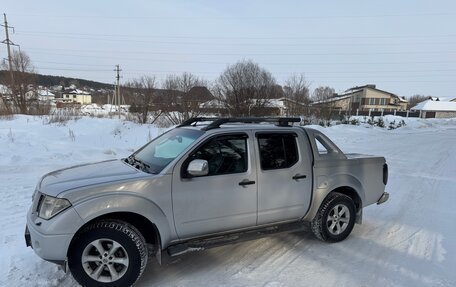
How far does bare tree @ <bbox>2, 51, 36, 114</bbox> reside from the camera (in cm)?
3111

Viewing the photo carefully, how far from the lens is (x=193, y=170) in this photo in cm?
363

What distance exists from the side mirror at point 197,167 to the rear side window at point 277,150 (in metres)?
0.83

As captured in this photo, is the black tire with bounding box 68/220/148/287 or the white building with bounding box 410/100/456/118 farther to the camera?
the white building with bounding box 410/100/456/118

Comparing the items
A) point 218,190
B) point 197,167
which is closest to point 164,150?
point 197,167

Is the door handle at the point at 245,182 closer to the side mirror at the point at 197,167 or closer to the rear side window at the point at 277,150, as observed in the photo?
the rear side window at the point at 277,150

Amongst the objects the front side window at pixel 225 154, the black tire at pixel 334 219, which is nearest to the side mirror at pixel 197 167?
the front side window at pixel 225 154

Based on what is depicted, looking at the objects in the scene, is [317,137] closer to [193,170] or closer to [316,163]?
[316,163]

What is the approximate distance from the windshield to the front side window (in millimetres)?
202

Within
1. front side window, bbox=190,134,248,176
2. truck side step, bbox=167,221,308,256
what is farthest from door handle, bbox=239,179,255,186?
truck side step, bbox=167,221,308,256

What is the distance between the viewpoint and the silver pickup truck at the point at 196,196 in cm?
328

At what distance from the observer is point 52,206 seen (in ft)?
10.6

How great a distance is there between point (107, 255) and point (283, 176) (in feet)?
7.44

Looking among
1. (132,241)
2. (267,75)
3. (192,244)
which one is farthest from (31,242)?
(267,75)

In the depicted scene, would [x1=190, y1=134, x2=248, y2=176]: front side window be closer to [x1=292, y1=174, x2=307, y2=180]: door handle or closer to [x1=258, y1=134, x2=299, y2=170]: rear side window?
[x1=258, y1=134, x2=299, y2=170]: rear side window
